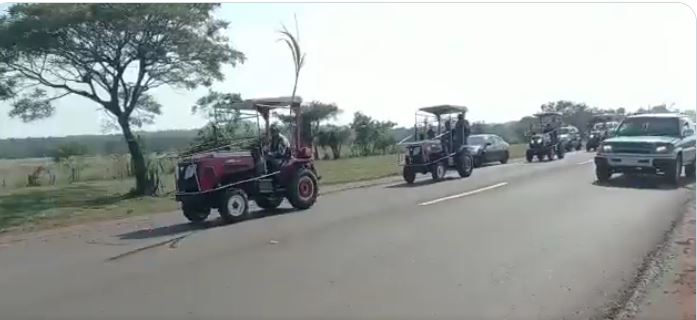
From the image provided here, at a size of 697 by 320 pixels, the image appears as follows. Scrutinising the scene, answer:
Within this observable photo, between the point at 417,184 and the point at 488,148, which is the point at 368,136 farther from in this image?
the point at 417,184

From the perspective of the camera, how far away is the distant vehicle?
30170 millimetres

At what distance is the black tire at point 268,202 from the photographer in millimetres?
15461

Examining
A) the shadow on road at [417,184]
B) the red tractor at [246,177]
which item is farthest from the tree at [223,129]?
the shadow on road at [417,184]

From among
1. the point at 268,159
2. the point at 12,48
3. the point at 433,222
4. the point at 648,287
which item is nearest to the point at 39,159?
the point at 12,48

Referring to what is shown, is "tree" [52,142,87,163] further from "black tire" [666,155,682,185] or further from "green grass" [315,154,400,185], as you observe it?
"black tire" [666,155,682,185]

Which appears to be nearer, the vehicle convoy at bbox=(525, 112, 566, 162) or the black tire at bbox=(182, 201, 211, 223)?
the black tire at bbox=(182, 201, 211, 223)

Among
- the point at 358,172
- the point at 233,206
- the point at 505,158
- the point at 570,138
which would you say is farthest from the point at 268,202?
the point at 570,138

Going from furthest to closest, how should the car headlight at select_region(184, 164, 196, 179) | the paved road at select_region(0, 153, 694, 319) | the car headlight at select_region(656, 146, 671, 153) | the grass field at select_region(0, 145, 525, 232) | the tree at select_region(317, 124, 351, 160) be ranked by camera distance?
the tree at select_region(317, 124, 351, 160)
the car headlight at select_region(656, 146, 671, 153)
the grass field at select_region(0, 145, 525, 232)
the car headlight at select_region(184, 164, 196, 179)
the paved road at select_region(0, 153, 694, 319)

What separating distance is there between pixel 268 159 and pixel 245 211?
1643 millimetres

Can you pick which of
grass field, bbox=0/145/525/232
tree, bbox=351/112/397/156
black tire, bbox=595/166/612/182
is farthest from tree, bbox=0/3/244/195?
tree, bbox=351/112/397/156

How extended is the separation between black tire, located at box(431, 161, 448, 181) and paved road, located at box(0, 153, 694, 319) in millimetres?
7665

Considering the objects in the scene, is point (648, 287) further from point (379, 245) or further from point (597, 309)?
point (379, 245)

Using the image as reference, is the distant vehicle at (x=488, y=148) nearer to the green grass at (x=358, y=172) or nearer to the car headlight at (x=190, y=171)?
the green grass at (x=358, y=172)

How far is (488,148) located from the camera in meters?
31.1
